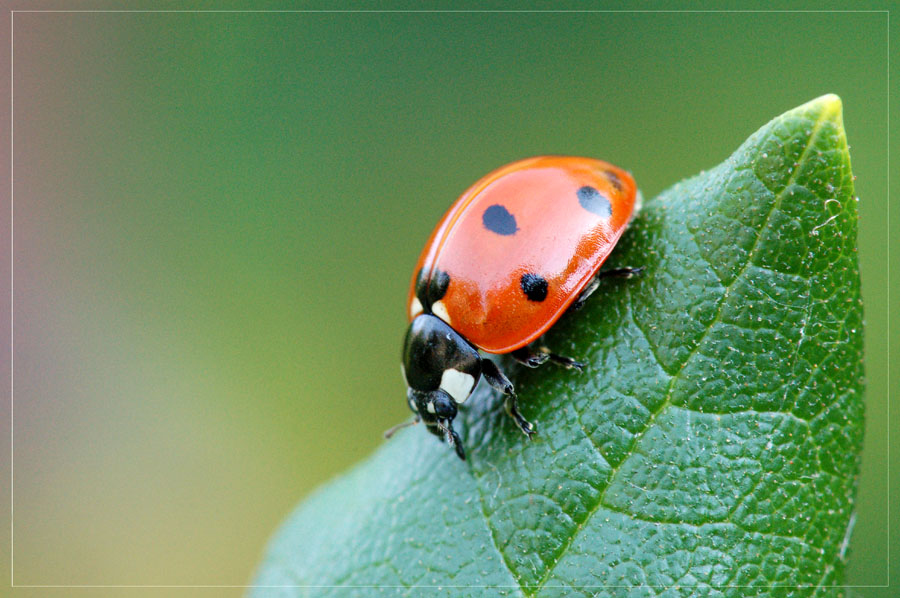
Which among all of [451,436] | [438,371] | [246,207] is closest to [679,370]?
[451,436]

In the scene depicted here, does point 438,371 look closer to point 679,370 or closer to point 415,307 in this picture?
point 415,307

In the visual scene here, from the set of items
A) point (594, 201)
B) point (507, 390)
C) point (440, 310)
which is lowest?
point (507, 390)

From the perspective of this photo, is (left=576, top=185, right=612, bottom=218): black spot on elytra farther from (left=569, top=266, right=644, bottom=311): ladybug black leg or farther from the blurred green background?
the blurred green background

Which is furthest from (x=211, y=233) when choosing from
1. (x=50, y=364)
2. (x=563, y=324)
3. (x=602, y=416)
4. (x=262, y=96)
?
(x=602, y=416)

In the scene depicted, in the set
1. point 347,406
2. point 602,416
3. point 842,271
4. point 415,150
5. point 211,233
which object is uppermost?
point 415,150

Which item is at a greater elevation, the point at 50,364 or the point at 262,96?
the point at 262,96

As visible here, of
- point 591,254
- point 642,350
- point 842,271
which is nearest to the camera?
point 842,271

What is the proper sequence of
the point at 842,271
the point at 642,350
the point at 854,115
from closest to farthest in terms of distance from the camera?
the point at 842,271 < the point at 642,350 < the point at 854,115

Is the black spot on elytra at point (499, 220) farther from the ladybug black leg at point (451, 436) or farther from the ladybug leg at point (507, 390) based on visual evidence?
the ladybug black leg at point (451, 436)

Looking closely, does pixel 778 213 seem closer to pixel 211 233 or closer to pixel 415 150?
pixel 415 150
